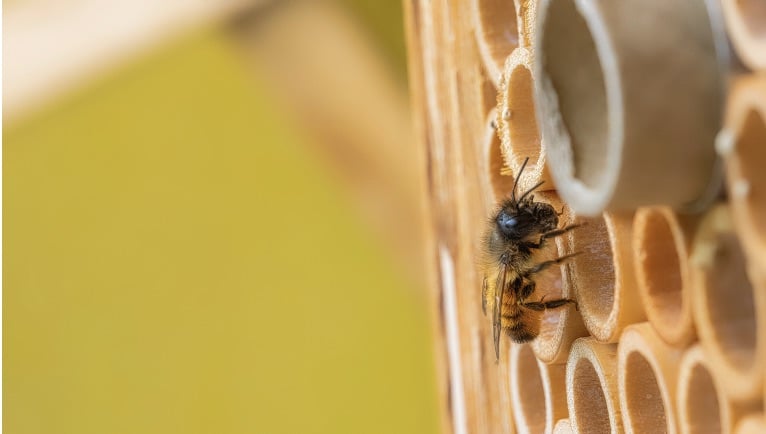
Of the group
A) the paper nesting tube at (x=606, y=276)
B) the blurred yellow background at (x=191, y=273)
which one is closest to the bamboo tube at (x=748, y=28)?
the paper nesting tube at (x=606, y=276)

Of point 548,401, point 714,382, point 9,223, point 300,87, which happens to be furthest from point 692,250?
point 9,223

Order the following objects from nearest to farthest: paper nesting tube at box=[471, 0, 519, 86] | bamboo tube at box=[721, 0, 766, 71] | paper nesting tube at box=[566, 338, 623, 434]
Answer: bamboo tube at box=[721, 0, 766, 71], paper nesting tube at box=[566, 338, 623, 434], paper nesting tube at box=[471, 0, 519, 86]

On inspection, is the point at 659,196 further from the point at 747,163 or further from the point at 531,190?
the point at 531,190

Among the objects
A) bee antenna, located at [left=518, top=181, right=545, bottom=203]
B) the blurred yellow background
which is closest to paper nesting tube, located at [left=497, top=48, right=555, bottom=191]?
bee antenna, located at [left=518, top=181, right=545, bottom=203]

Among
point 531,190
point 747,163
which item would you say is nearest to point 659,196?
point 747,163

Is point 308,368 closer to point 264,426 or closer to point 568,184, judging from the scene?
point 264,426

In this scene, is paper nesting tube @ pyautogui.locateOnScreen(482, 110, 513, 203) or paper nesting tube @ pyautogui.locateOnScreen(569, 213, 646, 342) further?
paper nesting tube @ pyautogui.locateOnScreen(482, 110, 513, 203)

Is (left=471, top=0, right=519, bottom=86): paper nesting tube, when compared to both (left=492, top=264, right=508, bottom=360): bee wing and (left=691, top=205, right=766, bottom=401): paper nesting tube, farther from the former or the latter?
(left=691, top=205, right=766, bottom=401): paper nesting tube

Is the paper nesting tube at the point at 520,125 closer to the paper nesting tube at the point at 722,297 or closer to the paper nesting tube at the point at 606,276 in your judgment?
the paper nesting tube at the point at 606,276
